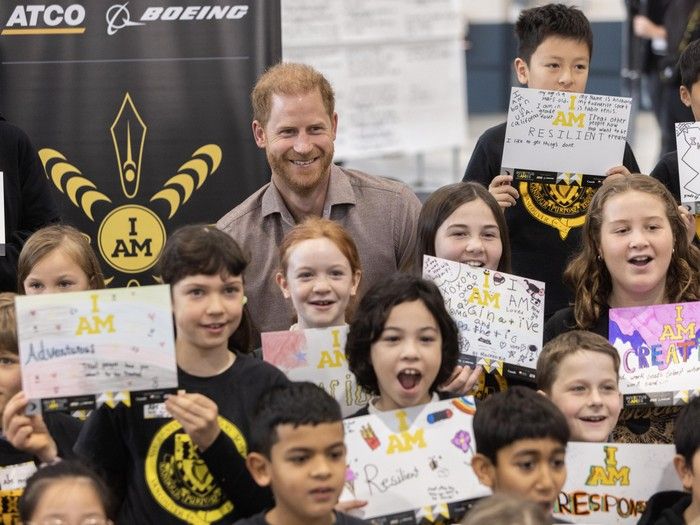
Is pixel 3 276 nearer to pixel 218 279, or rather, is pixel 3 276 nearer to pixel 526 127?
pixel 218 279

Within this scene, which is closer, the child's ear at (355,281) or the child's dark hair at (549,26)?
the child's ear at (355,281)

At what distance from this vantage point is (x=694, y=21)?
30.8 ft

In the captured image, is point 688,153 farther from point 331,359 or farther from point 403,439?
point 403,439

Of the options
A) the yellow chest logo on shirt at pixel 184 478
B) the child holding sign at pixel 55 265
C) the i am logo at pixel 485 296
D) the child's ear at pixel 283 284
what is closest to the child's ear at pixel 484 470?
the yellow chest logo on shirt at pixel 184 478

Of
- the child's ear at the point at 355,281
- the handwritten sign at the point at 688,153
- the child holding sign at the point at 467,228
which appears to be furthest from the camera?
the handwritten sign at the point at 688,153

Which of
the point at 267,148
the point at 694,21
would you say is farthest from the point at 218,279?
the point at 694,21

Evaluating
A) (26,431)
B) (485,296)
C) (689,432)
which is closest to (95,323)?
(26,431)

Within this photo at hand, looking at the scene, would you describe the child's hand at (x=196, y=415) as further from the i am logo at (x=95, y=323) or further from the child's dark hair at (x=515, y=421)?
the child's dark hair at (x=515, y=421)

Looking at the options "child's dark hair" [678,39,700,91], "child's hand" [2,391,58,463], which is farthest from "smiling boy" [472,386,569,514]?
"child's dark hair" [678,39,700,91]

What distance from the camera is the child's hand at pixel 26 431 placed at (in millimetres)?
3969

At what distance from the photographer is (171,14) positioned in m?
5.78

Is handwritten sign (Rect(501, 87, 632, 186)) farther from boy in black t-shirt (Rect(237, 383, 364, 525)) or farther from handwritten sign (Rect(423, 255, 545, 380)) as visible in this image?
boy in black t-shirt (Rect(237, 383, 364, 525))

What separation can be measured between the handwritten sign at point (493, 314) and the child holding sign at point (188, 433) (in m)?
0.90

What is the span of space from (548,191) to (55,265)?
2021 mm
